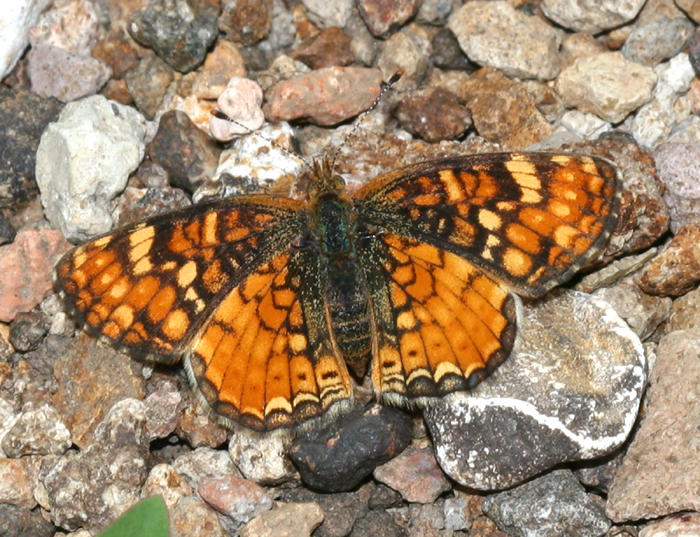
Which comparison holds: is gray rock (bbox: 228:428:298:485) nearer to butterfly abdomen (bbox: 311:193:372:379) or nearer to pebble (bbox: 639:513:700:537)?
butterfly abdomen (bbox: 311:193:372:379)

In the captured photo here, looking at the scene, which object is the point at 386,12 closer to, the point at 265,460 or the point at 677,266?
the point at 677,266

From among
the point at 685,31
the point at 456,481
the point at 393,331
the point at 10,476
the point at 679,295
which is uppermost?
the point at 685,31

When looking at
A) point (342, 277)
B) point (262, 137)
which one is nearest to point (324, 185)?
point (342, 277)

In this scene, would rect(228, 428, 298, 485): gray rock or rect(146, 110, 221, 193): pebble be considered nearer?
rect(228, 428, 298, 485): gray rock

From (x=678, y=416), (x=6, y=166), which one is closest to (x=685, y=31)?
(x=678, y=416)

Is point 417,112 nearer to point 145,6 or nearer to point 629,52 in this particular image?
point 629,52

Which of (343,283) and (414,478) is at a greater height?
(343,283)

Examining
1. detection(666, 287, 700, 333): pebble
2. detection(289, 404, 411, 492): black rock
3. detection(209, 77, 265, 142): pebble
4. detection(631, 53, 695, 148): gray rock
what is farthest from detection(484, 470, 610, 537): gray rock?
detection(209, 77, 265, 142): pebble
